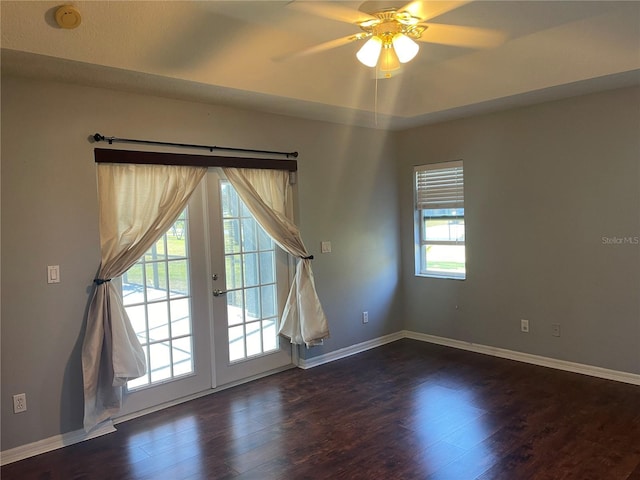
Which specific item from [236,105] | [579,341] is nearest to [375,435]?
[579,341]

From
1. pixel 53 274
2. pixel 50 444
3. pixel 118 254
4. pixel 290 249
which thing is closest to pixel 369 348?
pixel 290 249

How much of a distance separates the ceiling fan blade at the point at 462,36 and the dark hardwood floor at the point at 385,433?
2.66 m

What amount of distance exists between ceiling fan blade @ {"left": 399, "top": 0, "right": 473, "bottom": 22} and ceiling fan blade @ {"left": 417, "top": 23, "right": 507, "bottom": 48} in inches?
6.0

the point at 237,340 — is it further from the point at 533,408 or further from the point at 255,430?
the point at 533,408

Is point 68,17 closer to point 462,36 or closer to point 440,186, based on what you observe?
point 462,36

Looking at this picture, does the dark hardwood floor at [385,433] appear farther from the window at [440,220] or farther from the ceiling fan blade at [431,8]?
the ceiling fan blade at [431,8]

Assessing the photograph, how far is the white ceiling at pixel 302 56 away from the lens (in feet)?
8.91

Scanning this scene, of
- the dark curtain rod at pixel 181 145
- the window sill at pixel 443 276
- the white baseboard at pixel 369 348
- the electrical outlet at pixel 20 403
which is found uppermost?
the dark curtain rod at pixel 181 145

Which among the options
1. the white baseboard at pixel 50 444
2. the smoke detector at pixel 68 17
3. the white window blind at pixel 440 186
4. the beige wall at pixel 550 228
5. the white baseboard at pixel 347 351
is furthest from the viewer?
the white window blind at pixel 440 186

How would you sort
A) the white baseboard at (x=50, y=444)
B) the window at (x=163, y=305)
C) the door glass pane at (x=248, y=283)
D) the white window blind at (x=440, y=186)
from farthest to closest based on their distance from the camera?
the white window blind at (x=440, y=186) → the door glass pane at (x=248, y=283) → the window at (x=163, y=305) → the white baseboard at (x=50, y=444)

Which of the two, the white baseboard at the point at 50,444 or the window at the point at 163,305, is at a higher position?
the window at the point at 163,305

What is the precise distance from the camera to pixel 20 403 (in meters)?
2.99

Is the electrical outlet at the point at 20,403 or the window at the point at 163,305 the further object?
the window at the point at 163,305

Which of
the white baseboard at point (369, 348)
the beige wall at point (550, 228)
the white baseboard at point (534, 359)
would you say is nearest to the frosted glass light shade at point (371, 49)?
the beige wall at point (550, 228)
